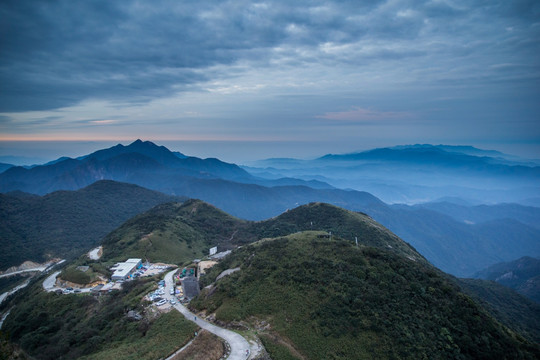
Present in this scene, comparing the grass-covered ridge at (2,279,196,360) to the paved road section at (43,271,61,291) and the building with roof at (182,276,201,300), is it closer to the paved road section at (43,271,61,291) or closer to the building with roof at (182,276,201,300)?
the paved road section at (43,271,61,291)

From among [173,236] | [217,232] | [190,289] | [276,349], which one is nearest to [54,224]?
[217,232]

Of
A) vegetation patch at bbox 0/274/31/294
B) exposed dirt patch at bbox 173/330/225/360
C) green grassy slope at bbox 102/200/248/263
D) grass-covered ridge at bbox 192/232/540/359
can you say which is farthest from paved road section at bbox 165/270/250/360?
vegetation patch at bbox 0/274/31/294

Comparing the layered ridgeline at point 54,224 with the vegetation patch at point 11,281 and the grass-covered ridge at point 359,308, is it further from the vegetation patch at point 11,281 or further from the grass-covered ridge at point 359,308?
the grass-covered ridge at point 359,308

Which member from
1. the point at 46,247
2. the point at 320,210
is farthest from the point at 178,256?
the point at 46,247

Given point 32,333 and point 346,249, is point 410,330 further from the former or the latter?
point 32,333

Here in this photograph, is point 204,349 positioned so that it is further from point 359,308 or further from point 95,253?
point 95,253

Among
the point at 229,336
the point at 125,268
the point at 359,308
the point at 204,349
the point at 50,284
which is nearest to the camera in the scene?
the point at 204,349
